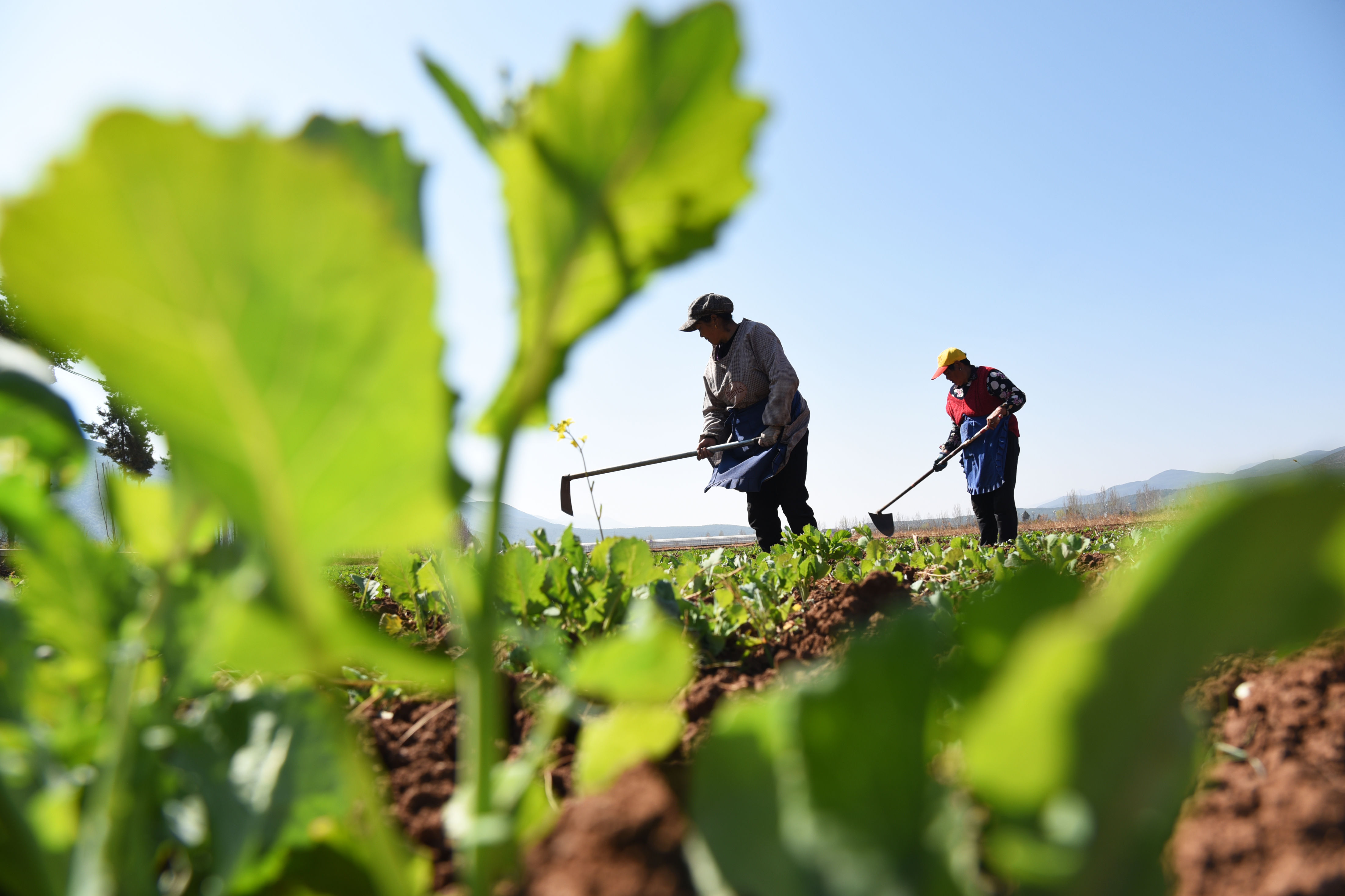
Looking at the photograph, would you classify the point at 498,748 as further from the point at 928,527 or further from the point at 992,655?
the point at 928,527

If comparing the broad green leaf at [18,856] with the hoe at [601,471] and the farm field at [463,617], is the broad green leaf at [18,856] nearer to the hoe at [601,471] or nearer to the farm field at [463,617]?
the farm field at [463,617]

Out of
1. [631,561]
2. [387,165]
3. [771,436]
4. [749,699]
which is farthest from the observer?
[771,436]

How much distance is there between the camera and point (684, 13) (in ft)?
1.38

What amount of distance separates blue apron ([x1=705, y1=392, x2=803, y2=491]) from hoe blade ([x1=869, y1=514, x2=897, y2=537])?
2960mm

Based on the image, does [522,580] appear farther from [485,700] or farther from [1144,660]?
[1144,660]

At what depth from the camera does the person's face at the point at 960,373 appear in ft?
33.2

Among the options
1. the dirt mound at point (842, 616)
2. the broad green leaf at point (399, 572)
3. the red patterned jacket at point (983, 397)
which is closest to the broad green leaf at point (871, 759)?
the dirt mound at point (842, 616)

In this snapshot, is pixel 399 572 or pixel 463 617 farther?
pixel 399 572

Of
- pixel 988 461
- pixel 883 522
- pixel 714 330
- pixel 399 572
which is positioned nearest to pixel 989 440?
pixel 988 461

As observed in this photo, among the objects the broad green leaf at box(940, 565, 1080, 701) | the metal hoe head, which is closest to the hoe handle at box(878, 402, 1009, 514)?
the metal hoe head

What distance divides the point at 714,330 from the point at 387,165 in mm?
8635

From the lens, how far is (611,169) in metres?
0.46

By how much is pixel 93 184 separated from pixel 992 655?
1.93 feet

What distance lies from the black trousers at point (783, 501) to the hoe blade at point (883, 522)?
2710mm
